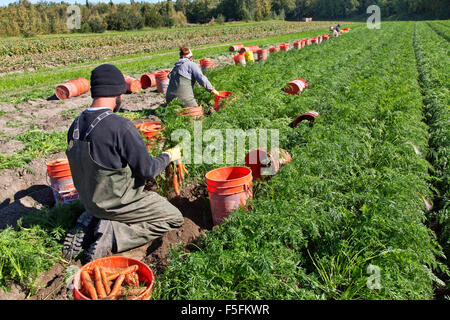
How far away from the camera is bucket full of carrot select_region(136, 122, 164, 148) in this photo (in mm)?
4845

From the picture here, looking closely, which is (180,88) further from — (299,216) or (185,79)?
(299,216)

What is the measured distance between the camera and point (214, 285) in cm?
267

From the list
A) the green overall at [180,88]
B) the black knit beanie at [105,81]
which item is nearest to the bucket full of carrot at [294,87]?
the green overall at [180,88]

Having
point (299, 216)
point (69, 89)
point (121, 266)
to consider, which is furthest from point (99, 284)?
point (69, 89)

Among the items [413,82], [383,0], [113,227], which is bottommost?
[113,227]

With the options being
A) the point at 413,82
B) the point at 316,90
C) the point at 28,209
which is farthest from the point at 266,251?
the point at 413,82

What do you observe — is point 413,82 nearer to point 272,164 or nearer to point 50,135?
point 272,164

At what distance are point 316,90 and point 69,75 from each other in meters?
11.2

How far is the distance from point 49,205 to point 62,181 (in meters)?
→ 0.66

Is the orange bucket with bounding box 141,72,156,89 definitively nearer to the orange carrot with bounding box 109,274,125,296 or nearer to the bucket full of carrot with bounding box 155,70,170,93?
the bucket full of carrot with bounding box 155,70,170,93

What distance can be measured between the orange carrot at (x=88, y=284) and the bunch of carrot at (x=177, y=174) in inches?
72.4

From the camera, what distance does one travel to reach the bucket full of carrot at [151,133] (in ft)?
15.9

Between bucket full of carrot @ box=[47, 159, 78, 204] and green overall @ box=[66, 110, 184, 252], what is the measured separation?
3.58 ft

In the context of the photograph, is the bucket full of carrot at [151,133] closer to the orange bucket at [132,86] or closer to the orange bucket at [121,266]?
the orange bucket at [121,266]
